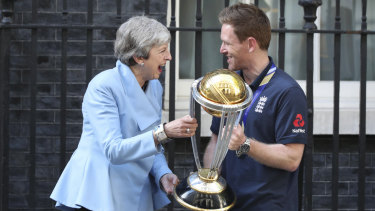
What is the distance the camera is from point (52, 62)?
5703 millimetres

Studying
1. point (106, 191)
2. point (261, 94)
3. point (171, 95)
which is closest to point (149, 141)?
point (106, 191)

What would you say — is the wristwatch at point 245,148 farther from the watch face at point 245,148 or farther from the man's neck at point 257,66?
the man's neck at point 257,66

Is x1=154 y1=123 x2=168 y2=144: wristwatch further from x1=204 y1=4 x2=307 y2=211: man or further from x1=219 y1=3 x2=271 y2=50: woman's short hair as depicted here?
x1=219 y1=3 x2=271 y2=50: woman's short hair

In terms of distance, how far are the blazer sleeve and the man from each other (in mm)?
438

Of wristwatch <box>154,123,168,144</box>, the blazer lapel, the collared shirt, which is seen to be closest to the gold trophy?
the collared shirt

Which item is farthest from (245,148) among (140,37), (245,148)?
(140,37)

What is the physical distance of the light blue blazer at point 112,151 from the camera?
10.4ft

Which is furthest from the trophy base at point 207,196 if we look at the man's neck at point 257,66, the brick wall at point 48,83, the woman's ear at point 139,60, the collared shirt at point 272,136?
the brick wall at point 48,83

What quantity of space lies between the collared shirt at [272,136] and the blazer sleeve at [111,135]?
46 centimetres

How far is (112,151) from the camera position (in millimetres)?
3137

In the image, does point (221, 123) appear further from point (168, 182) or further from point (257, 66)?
point (168, 182)

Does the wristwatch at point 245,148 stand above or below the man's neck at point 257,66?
below

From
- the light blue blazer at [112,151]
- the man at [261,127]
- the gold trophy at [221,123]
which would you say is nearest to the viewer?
the gold trophy at [221,123]

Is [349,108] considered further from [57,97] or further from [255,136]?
[255,136]
